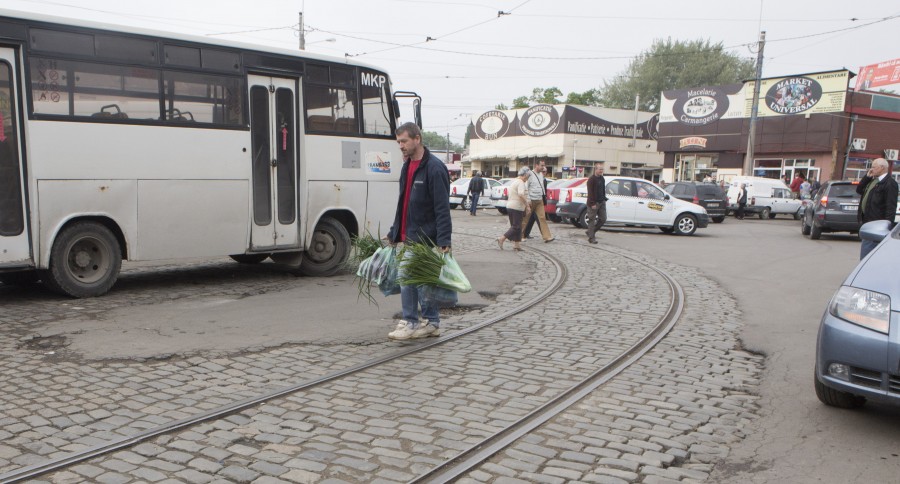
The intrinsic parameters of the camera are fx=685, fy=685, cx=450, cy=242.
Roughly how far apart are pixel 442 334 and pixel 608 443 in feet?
9.21

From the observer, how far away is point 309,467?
353 centimetres

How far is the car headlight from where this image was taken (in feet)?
13.1

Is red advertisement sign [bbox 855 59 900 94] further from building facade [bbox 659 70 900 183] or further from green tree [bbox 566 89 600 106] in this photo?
green tree [bbox 566 89 600 106]

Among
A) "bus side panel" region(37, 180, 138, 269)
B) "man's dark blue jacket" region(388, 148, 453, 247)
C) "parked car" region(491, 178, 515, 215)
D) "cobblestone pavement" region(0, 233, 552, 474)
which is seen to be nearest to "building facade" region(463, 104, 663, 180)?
"parked car" region(491, 178, 515, 215)

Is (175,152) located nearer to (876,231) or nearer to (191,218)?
(191,218)

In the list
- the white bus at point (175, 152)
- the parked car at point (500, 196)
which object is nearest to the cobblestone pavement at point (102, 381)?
the white bus at point (175, 152)

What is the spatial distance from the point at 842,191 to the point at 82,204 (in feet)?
58.6

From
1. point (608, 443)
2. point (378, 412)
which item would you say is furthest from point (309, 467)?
point (608, 443)

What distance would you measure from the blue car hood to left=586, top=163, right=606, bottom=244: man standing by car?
10573mm

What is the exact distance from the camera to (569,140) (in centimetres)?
5000

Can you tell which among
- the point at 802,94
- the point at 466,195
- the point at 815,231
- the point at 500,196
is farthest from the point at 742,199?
the point at 802,94

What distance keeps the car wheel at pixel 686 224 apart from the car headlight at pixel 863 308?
15735mm

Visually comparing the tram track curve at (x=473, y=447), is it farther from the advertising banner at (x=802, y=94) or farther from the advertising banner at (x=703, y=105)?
the advertising banner at (x=703, y=105)

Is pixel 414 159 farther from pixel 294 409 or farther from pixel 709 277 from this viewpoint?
pixel 709 277
